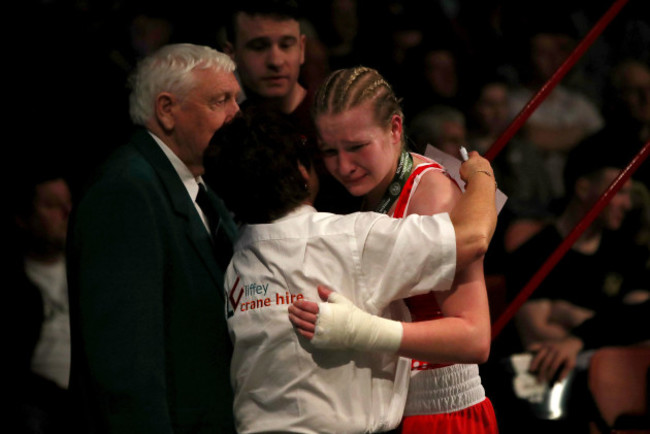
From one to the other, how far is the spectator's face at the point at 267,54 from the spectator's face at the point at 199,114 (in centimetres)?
56

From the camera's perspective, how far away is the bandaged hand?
5.95 feet

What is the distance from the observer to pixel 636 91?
171 inches

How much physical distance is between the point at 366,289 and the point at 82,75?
2.14 metres

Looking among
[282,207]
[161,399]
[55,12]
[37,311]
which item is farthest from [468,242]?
[55,12]

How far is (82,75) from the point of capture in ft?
11.9

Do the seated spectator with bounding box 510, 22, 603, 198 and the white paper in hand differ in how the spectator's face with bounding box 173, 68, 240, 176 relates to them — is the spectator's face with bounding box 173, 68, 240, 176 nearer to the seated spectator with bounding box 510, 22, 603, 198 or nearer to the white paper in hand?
the white paper in hand

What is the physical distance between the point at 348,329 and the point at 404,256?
189mm

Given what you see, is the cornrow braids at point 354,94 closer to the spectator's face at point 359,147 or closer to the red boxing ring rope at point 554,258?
the spectator's face at point 359,147

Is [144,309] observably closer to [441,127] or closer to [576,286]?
[441,127]

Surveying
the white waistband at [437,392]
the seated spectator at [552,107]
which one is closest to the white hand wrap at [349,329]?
the white waistband at [437,392]

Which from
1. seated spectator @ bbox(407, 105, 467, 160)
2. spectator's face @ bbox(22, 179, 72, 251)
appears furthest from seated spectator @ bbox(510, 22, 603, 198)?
spectator's face @ bbox(22, 179, 72, 251)

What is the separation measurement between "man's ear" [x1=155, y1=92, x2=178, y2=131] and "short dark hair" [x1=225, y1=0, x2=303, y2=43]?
778 millimetres

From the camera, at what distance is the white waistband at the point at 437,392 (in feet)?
7.02

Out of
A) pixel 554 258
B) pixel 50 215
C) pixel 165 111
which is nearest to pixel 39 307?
pixel 50 215
